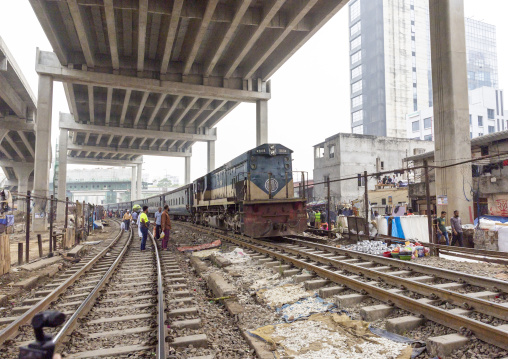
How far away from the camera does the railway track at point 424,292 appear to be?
3.85 metres

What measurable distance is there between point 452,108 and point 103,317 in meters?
15.9

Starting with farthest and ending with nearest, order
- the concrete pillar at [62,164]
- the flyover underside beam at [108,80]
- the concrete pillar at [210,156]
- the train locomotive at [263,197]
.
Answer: the concrete pillar at [210,156], the concrete pillar at [62,164], the flyover underside beam at [108,80], the train locomotive at [263,197]

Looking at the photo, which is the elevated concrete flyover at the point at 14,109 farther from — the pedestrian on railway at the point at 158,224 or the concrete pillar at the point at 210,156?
the concrete pillar at the point at 210,156

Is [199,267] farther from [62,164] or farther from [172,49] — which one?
[62,164]

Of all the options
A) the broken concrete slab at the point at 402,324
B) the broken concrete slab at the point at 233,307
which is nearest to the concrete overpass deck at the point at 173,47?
the broken concrete slab at the point at 233,307

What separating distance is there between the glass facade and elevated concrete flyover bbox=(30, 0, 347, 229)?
92848 mm

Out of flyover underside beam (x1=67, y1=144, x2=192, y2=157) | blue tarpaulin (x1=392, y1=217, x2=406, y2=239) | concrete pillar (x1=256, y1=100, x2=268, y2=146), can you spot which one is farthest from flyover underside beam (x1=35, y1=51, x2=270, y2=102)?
flyover underside beam (x1=67, y1=144, x2=192, y2=157)

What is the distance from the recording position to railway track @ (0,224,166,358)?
3805 mm

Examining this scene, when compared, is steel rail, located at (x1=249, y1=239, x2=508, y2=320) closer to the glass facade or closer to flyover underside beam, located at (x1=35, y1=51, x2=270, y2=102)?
flyover underside beam, located at (x1=35, y1=51, x2=270, y2=102)

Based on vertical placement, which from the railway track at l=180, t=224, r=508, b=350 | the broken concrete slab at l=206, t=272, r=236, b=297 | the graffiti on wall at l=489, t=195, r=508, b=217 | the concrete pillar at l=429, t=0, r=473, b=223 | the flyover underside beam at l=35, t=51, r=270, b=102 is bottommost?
the broken concrete slab at l=206, t=272, r=236, b=297

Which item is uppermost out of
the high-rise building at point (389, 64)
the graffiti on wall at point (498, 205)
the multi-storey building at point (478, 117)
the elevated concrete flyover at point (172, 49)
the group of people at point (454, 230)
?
the high-rise building at point (389, 64)

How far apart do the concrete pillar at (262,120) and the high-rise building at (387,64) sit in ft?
153

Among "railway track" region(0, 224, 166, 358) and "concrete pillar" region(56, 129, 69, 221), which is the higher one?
"concrete pillar" region(56, 129, 69, 221)

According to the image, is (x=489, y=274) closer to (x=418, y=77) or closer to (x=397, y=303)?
(x=397, y=303)
